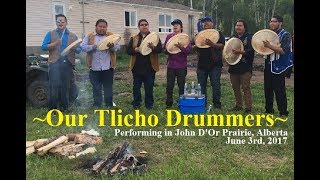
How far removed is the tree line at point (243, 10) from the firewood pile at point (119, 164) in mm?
23948

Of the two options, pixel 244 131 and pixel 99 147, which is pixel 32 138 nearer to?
pixel 99 147

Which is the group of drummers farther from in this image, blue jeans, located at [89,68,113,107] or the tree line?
the tree line

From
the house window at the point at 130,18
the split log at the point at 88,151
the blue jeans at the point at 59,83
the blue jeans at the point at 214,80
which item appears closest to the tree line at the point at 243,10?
the house window at the point at 130,18

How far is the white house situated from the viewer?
15.2 meters

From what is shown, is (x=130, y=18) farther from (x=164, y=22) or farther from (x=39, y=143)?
(x=39, y=143)

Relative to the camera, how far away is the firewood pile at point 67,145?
4.74 metres

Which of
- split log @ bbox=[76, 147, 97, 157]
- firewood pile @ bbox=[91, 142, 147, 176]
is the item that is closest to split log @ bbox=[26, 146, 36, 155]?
split log @ bbox=[76, 147, 97, 157]

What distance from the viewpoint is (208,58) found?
6.54 m

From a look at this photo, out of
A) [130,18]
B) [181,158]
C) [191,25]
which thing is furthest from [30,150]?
[191,25]

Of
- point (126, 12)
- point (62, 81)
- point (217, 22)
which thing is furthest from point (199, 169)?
point (217, 22)

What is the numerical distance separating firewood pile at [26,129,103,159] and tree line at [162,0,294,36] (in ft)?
76.7

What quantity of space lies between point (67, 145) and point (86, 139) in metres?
0.36

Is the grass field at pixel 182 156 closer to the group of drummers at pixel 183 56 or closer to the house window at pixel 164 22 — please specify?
the group of drummers at pixel 183 56

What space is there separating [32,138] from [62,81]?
157cm
